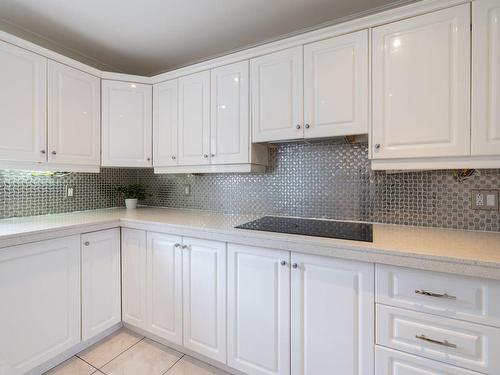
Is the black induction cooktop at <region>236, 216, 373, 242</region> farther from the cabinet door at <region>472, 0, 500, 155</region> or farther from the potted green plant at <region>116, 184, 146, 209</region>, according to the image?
the potted green plant at <region>116, 184, 146, 209</region>

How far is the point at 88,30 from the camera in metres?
1.94

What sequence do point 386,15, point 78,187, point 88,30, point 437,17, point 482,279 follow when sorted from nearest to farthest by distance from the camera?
point 482,279, point 437,17, point 386,15, point 88,30, point 78,187

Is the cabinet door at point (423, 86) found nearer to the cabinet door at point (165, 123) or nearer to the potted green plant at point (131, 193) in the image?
the cabinet door at point (165, 123)

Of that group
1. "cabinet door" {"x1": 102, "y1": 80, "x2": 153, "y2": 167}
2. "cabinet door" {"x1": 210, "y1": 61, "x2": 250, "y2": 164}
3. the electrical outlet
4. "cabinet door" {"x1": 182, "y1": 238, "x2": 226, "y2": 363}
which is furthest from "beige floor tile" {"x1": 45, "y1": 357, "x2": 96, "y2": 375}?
the electrical outlet

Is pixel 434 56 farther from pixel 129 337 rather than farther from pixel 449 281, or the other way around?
pixel 129 337

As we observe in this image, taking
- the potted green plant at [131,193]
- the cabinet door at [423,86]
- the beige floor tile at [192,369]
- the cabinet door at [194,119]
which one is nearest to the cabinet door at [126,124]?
the cabinet door at [194,119]

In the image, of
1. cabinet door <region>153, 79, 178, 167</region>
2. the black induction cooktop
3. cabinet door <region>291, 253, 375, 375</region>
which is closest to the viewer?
cabinet door <region>291, 253, 375, 375</region>

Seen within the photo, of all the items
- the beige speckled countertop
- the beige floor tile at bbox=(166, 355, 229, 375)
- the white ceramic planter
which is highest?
the white ceramic planter

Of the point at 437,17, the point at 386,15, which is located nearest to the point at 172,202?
the point at 386,15

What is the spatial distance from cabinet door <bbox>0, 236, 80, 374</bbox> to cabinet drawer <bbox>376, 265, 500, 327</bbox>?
188 centimetres

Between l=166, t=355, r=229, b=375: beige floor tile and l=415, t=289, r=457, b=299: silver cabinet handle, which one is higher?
l=415, t=289, r=457, b=299: silver cabinet handle

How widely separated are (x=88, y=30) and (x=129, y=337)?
8.02ft

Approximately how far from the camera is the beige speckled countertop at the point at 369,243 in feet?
3.21

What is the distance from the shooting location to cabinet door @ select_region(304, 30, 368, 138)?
1.43m
